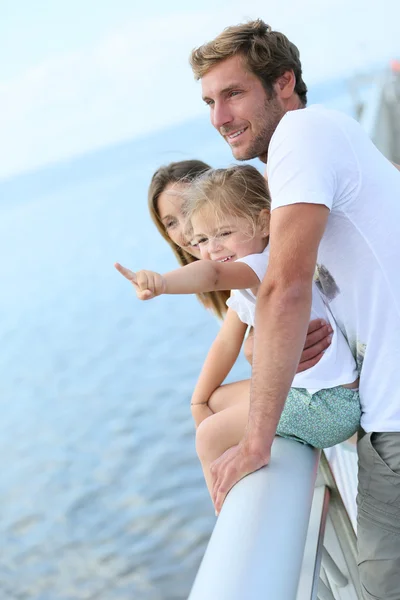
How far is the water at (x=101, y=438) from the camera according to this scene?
7871 mm

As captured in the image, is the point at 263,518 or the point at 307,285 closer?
the point at 263,518

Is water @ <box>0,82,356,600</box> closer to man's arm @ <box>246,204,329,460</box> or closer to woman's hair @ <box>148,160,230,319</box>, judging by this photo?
woman's hair @ <box>148,160,230,319</box>

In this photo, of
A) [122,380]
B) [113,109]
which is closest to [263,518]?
[122,380]

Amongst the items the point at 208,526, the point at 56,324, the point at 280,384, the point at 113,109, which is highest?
the point at 113,109

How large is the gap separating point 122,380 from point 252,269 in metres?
10.3

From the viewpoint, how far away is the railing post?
3.49ft

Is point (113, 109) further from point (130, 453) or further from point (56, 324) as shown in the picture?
point (130, 453)

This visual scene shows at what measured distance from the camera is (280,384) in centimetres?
156

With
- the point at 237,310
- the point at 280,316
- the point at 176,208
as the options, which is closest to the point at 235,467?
the point at 280,316

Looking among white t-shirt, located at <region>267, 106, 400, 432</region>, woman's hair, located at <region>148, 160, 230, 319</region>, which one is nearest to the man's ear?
woman's hair, located at <region>148, 160, 230, 319</region>

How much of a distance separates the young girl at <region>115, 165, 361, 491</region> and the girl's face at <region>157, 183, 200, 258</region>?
50 cm

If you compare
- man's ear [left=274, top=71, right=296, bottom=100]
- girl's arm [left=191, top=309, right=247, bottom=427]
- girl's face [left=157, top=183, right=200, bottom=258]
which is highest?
man's ear [left=274, top=71, right=296, bottom=100]

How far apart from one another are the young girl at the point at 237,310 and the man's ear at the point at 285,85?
0.24 m

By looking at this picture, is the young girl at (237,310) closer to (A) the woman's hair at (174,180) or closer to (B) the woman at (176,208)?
(B) the woman at (176,208)
